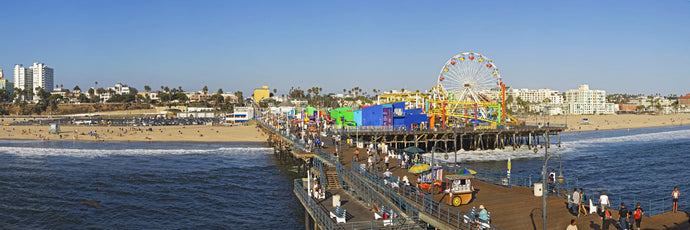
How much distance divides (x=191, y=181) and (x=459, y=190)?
26.7 meters

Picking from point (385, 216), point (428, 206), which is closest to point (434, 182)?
point (428, 206)

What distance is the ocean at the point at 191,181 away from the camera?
2814 centimetres

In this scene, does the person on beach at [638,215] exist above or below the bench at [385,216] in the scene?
above

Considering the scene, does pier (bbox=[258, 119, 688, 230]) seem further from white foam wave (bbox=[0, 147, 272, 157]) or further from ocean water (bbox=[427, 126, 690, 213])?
white foam wave (bbox=[0, 147, 272, 157])

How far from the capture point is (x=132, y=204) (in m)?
31.4

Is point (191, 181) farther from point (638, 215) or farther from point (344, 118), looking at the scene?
point (344, 118)

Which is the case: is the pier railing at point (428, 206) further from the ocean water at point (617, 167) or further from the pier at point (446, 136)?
the pier at point (446, 136)

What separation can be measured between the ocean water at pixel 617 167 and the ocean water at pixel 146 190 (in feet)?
46.6

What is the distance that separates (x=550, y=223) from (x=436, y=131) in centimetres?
4333

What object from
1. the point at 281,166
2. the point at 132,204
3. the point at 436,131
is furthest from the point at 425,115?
the point at 132,204

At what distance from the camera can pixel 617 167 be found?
46.9 m

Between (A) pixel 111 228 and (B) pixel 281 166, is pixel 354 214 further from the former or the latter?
(B) pixel 281 166

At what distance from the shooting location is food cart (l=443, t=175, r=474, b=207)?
60.0 ft

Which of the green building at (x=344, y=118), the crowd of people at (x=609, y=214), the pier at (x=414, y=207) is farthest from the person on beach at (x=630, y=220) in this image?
the green building at (x=344, y=118)
